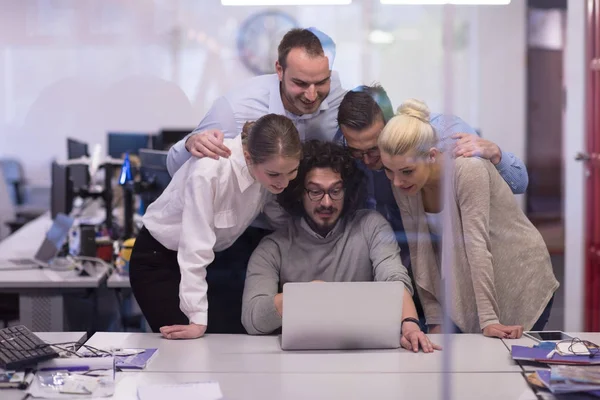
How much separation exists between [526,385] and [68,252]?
254 centimetres

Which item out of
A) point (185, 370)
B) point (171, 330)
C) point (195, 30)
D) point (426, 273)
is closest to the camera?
point (185, 370)

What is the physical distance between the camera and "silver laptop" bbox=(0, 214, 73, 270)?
3.79 m

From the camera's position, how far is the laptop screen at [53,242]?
12.5 ft

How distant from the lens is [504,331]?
8.55ft

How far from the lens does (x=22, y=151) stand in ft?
23.4

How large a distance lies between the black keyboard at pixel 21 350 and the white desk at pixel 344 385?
0.79ft

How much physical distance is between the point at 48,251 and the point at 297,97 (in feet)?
5.34

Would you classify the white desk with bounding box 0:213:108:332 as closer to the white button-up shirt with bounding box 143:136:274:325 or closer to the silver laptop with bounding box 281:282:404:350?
the white button-up shirt with bounding box 143:136:274:325

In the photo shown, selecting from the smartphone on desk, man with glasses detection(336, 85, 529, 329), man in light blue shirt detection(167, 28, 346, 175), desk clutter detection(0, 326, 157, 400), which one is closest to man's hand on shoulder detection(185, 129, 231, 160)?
man in light blue shirt detection(167, 28, 346, 175)

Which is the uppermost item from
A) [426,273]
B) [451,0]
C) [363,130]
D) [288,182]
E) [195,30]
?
[195,30]

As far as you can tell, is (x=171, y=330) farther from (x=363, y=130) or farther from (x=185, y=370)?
(x=363, y=130)

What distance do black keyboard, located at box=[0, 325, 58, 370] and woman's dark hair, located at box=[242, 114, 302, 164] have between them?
0.89 meters

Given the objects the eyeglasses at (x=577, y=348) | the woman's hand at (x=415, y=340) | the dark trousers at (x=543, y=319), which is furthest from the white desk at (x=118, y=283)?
the eyeglasses at (x=577, y=348)

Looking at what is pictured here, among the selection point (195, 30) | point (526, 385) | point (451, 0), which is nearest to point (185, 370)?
point (526, 385)
